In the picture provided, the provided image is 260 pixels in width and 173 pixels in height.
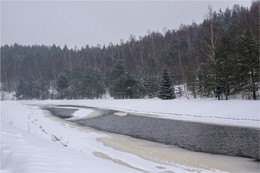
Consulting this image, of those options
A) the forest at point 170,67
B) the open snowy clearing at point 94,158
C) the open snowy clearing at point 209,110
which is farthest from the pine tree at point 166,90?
the open snowy clearing at point 94,158

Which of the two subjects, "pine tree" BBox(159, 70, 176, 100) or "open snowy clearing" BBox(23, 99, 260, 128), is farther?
"pine tree" BBox(159, 70, 176, 100)

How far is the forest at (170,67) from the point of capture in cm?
2189

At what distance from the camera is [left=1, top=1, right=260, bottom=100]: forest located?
2189cm

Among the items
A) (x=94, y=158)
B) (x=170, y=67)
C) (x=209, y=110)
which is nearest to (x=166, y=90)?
(x=209, y=110)

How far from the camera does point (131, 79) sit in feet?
125

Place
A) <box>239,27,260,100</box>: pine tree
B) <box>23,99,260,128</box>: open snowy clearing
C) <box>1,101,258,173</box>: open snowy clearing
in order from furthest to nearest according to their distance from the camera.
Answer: <box>239,27,260,100</box>: pine tree → <box>23,99,260,128</box>: open snowy clearing → <box>1,101,258,173</box>: open snowy clearing

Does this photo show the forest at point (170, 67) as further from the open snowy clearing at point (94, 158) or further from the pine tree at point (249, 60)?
the open snowy clearing at point (94, 158)

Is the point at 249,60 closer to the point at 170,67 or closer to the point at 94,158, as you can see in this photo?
the point at 94,158

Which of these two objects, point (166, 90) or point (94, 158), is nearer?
point (94, 158)

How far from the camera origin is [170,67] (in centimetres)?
4616

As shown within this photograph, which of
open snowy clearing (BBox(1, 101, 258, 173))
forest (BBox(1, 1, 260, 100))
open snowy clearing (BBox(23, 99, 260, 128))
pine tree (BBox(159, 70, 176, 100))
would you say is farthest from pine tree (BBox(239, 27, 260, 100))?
open snowy clearing (BBox(1, 101, 258, 173))

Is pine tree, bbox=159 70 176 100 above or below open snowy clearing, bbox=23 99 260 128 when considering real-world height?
above

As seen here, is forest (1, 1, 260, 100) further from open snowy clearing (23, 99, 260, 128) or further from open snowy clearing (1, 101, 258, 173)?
open snowy clearing (1, 101, 258, 173)

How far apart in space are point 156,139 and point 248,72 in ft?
48.6
